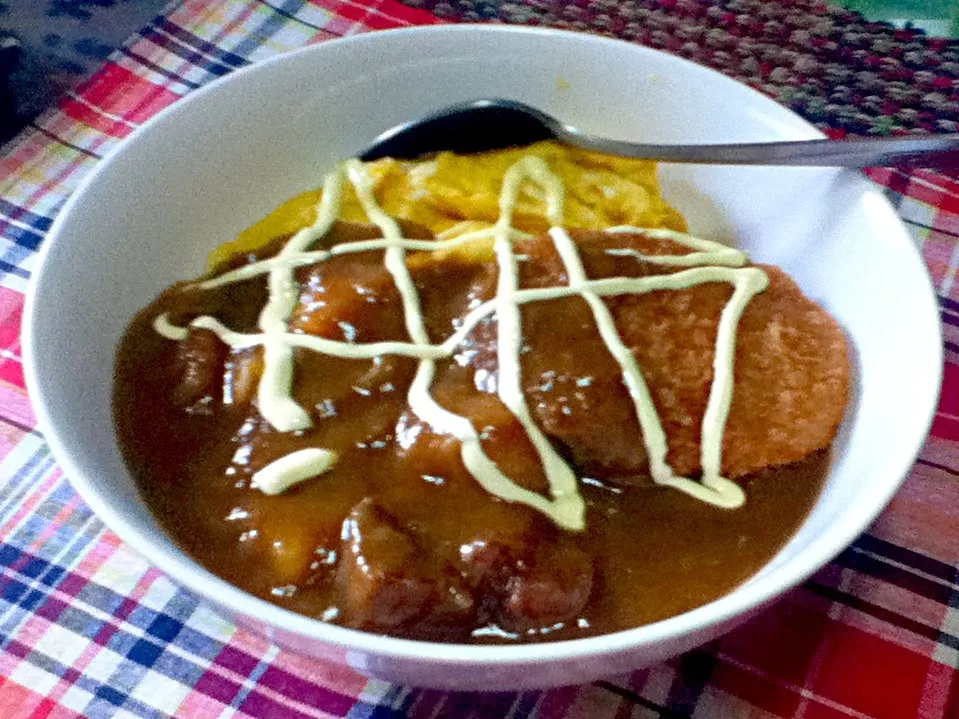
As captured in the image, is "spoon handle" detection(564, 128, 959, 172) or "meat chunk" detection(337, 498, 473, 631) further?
"spoon handle" detection(564, 128, 959, 172)

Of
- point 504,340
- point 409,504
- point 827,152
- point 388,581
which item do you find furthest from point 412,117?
point 388,581

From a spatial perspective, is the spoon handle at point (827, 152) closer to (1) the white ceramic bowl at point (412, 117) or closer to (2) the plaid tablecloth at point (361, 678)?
(1) the white ceramic bowl at point (412, 117)

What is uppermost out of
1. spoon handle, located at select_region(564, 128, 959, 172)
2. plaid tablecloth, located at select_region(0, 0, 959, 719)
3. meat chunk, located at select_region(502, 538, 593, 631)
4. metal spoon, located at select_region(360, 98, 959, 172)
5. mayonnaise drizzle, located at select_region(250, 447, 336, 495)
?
spoon handle, located at select_region(564, 128, 959, 172)

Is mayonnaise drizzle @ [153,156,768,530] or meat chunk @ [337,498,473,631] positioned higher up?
mayonnaise drizzle @ [153,156,768,530]

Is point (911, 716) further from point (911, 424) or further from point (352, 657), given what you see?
point (352, 657)

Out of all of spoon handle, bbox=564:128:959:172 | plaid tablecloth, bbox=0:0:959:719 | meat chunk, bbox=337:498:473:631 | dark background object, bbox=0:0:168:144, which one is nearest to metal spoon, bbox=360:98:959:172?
spoon handle, bbox=564:128:959:172

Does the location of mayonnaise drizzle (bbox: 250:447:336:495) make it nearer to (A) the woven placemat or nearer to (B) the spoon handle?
(B) the spoon handle

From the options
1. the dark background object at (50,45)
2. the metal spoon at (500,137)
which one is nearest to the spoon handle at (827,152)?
the metal spoon at (500,137)

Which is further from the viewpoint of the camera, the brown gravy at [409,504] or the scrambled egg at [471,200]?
the scrambled egg at [471,200]
